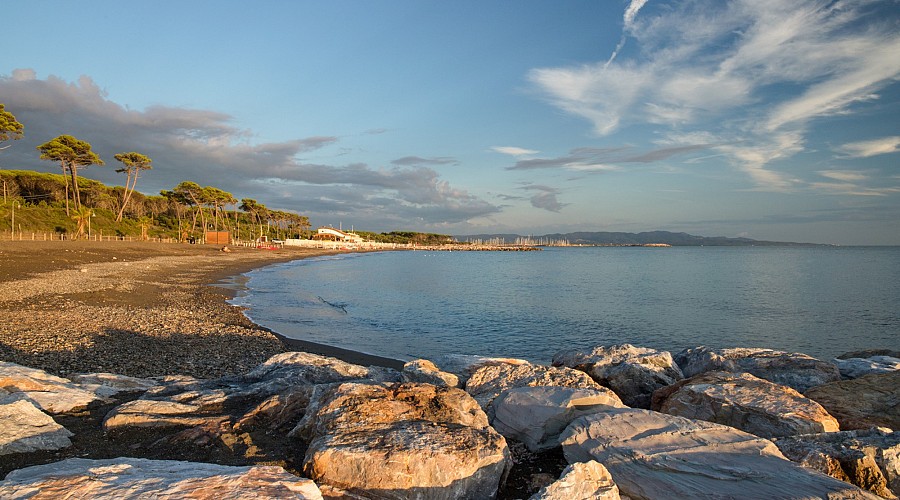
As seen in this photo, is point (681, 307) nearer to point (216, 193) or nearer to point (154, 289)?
point (154, 289)

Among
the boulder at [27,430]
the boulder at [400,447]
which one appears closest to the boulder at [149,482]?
the boulder at [400,447]

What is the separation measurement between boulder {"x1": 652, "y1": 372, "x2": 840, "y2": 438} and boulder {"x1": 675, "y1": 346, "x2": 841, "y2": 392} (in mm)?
2312

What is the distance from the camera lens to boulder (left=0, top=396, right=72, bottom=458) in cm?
433

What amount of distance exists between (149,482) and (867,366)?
1117 centimetres

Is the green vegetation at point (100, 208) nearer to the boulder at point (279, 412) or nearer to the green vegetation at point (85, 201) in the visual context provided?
the green vegetation at point (85, 201)

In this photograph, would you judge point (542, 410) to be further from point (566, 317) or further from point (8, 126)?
point (8, 126)

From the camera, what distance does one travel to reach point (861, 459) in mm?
3916

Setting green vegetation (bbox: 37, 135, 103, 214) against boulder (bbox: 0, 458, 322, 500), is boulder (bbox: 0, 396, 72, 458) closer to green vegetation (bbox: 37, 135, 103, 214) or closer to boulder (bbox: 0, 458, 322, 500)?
boulder (bbox: 0, 458, 322, 500)

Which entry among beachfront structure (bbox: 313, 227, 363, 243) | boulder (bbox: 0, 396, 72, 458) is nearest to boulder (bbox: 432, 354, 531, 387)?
boulder (bbox: 0, 396, 72, 458)

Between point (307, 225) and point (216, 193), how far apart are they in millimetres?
79721

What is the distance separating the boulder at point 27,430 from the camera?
14.2ft

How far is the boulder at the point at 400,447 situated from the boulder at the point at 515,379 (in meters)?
1.43

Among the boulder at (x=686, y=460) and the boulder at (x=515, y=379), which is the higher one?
the boulder at (x=686, y=460)

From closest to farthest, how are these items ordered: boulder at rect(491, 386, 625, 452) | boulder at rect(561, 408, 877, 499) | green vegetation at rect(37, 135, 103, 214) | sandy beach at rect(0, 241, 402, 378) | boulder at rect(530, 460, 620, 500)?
boulder at rect(530, 460, 620, 500) → boulder at rect(561, 408, 877, 499) → boulder at rect(491, 386, 625, 452) → sandy beach at rect(0, 241, 402, 378) → green vegetation at rect(37, 135, 103, 214)
